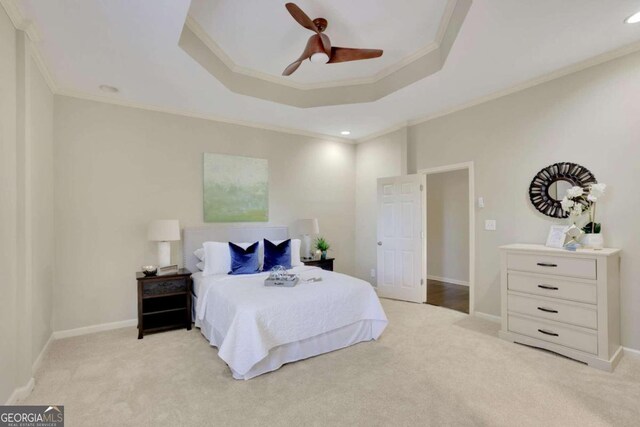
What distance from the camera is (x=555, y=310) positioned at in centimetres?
289

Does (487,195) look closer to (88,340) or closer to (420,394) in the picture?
(420,394)

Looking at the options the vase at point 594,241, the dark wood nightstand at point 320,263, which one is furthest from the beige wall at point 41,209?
the vase at point 594,241

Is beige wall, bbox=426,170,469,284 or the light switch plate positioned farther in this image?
beige wall, bbox=426,170,469,284

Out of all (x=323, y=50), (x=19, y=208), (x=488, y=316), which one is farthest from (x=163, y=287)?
(x=488, y=316)

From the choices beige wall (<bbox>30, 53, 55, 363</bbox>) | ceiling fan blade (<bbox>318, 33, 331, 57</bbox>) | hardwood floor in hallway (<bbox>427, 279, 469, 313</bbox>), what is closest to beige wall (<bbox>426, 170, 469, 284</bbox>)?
hardwood floor in hallway (<bbox>427, 279, 469, 313</bbox>)

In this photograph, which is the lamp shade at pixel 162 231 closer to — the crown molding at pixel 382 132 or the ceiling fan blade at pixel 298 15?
the ceiling fan blade at pixel 298 15

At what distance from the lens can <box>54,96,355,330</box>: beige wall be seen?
3.50 m

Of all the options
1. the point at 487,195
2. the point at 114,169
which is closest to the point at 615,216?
the point at 487,195

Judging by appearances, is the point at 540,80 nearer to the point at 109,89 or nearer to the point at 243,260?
the point at 243,260

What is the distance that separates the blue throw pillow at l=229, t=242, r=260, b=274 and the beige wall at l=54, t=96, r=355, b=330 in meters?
0.88

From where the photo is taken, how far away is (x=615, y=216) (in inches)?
114

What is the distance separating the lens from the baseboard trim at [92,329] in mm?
3441

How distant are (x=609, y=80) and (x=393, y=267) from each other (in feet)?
11.0

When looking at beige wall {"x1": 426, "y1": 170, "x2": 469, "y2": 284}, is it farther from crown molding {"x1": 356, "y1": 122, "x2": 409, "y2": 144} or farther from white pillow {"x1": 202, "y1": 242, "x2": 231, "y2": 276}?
white pillow {"x1": 202, "y1": 242, "x2": 231, "y2": 276}
